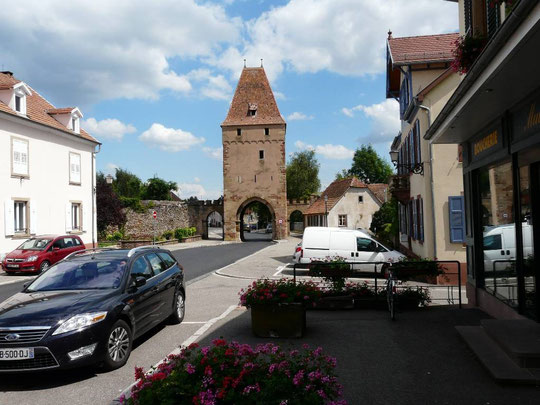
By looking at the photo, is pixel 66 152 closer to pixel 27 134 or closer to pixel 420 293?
pixel 27 134

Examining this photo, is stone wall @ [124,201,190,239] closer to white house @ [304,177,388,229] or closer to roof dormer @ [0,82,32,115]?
white house @ [304,177,388,229]

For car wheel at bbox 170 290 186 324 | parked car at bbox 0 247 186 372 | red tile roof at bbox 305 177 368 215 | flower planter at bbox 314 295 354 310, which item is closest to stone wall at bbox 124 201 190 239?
red tile roof at bbox 305 177 368 215

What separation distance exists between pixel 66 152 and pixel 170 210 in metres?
26.8

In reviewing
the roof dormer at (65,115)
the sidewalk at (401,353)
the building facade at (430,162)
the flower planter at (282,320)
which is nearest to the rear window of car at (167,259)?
the sidewalk at (401,353)

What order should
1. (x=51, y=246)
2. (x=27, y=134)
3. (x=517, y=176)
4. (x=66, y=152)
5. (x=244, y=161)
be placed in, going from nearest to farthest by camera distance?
(x=517, y=176) → (x=51, y=246) → (x=27, y=134) → (x=66, y=152) → (x=244, y=161)

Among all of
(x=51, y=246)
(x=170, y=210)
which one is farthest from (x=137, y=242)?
(x=51, y=246)

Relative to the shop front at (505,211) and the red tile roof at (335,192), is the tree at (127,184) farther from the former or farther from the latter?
the shop front at (505,211)

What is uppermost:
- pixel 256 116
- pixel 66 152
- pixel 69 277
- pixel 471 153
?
pixel 256 116

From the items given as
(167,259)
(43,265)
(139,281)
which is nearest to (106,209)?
(43,265)

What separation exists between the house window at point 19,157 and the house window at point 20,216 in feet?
4.83

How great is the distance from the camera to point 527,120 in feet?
19.9

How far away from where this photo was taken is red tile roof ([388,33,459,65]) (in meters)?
16.2

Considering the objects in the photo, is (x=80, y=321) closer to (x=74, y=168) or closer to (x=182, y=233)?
(x=74, y=168)

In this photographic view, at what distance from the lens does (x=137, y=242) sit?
39.1 m
